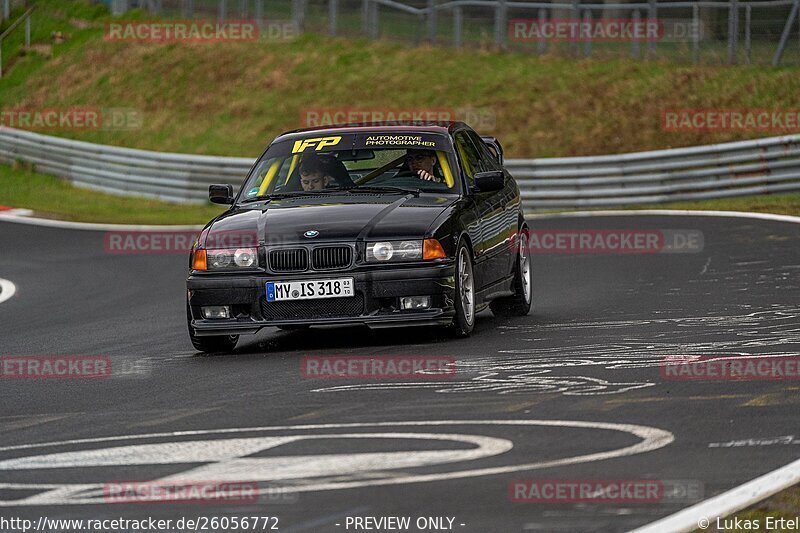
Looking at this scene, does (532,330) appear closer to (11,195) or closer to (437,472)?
(437,472)

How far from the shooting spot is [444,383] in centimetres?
859

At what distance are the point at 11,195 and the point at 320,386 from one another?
25.5 meters

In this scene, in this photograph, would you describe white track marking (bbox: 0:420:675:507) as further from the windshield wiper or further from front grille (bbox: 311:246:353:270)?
the windshield wiper

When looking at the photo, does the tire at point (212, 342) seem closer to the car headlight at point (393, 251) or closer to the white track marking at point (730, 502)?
the car headlight at point (393, 251)

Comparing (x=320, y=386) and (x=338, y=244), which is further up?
(x=338, y=244)

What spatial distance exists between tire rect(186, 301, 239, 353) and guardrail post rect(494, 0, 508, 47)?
990 inches

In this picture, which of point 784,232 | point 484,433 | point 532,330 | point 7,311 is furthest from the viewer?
point 784,232

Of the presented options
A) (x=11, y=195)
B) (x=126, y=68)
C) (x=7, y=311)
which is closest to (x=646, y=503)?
(x=7, y=311)

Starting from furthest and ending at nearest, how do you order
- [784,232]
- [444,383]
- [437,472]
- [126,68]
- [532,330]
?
[126,68], [784,232], [532,330], [444,383], [437,472]

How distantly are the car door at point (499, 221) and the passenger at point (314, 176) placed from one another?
1.18 m

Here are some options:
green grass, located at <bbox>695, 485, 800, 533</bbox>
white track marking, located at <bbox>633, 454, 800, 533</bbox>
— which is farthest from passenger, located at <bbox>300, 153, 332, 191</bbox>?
green grass, located at <bbox>695, 485, 800, 533</bbox>

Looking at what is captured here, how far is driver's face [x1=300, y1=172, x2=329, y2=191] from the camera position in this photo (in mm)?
11492

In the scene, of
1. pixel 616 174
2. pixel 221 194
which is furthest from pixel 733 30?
pixel 221 194

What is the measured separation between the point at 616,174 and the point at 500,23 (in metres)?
10.6
